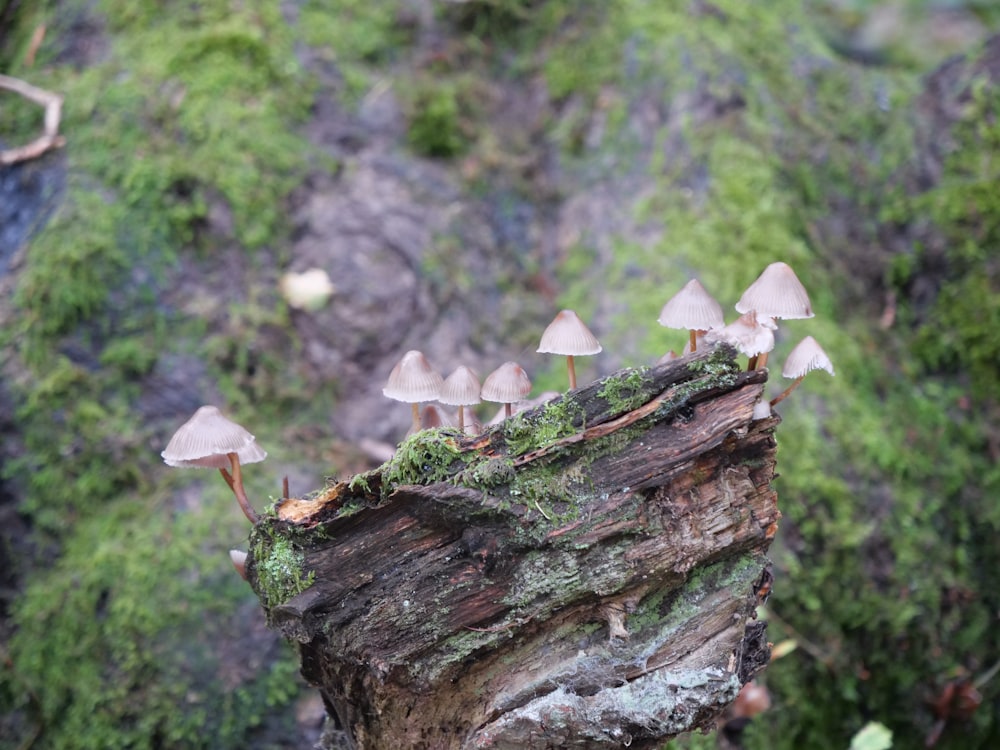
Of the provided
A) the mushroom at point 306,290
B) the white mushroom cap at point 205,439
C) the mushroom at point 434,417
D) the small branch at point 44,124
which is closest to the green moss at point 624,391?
the mushroom at point 434,417

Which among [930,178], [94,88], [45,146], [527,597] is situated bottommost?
[527,597]

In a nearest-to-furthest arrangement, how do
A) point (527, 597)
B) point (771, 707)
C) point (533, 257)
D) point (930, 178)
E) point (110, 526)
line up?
point (527, 597) → point (771, 707) → point (110, 526) → point (930, 178) → point (533, 257)

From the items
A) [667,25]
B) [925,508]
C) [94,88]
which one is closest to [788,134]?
[667,25]

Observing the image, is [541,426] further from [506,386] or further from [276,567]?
[276,567]

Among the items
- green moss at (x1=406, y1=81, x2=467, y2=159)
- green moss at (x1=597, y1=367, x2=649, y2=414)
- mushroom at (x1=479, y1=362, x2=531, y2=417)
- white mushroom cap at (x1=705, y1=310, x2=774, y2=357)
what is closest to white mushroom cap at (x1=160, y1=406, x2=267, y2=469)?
mushroom at (x1=479, y1=362, x2=531, y2=417)

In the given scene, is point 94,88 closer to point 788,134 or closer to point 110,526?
point 110,526

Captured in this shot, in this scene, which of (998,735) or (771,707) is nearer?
(771,707)

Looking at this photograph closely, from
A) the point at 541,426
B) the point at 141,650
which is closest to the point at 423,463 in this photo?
the point at 541,426

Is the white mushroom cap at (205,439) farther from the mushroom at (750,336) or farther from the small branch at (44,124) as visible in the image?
the small branch at (44,124)
